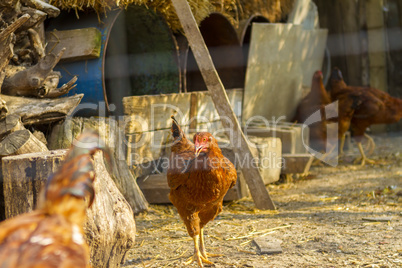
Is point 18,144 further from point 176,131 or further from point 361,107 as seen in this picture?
point 361,107

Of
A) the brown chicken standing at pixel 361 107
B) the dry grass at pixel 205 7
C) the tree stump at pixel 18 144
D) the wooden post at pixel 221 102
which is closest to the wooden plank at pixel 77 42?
the dry grass at pixel 205 7

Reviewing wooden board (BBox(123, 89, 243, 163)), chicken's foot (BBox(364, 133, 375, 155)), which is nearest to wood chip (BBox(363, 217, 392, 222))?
wooden board (BBox(123, 89, 243, 163))

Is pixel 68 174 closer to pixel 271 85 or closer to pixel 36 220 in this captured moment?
pixel 36 220

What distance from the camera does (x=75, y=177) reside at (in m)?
1.34

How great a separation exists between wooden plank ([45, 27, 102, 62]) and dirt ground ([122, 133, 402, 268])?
56.7 inches

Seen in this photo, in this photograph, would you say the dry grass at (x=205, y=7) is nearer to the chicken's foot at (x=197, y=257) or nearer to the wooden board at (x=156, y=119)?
the wooden board at (x=156, y=119)

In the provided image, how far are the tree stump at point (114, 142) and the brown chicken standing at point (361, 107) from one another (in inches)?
115

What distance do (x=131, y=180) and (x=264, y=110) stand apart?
105 inches

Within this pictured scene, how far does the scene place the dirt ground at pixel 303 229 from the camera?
2.85 metres

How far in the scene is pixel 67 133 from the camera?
343cm

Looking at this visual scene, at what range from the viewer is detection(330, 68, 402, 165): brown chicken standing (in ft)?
18.2

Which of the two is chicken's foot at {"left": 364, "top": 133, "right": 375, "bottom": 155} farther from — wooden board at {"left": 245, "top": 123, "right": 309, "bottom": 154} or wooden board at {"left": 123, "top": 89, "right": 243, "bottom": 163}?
wooden board at {"left": 123, "top": 89, "right": 243, "bottom": 163}

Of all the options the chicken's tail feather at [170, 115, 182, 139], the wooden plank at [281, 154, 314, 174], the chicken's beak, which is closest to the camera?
the chicken's beak

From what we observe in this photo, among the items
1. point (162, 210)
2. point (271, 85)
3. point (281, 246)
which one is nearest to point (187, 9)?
point (162, 210)
